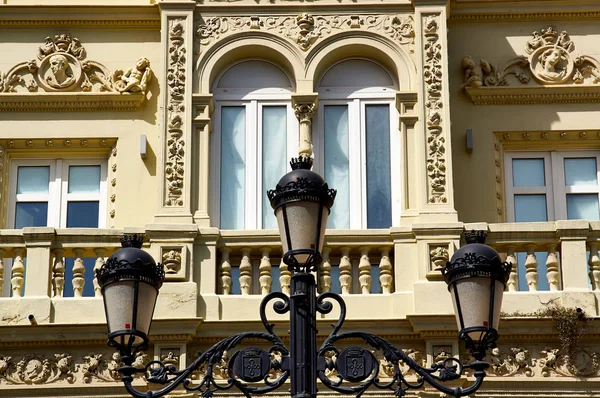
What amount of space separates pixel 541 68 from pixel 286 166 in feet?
12.7

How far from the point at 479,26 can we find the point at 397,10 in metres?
1.43

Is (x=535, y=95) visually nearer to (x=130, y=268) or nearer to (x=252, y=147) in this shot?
(x=252, y=147)

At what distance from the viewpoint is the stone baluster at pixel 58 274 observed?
17750 millimetres

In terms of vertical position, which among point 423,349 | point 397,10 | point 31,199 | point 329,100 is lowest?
point 423,349

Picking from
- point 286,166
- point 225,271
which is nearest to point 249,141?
point 286,166

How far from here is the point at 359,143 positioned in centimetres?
1917

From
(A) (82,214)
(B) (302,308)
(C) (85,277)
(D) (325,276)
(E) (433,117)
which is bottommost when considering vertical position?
(B) (302,308)

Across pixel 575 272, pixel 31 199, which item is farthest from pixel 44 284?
pixel 575 272


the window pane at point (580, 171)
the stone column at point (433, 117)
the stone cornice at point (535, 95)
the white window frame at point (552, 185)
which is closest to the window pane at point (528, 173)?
the white window frame at point (552, 185)

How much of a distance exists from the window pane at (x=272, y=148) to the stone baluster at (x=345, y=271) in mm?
1326

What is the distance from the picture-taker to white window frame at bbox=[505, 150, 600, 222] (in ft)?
63.8

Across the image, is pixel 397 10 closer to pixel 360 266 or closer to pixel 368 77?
pixel 368 77

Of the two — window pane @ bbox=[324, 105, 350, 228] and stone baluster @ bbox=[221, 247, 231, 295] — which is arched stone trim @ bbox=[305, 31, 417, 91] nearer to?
window pane @ bbox=[324, 105, 350, 228]

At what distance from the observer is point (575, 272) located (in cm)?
1758
